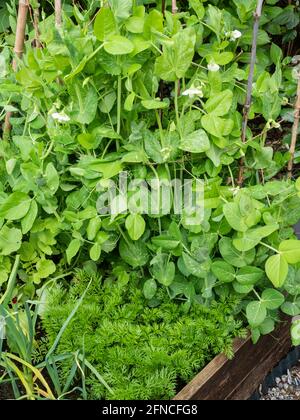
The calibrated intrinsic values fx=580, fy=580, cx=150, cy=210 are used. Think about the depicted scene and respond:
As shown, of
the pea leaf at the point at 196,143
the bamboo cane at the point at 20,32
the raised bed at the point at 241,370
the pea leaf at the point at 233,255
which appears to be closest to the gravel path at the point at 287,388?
the raised bed at the point at 241,370

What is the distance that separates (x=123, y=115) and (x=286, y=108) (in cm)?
74

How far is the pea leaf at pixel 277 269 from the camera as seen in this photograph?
1.37 metres

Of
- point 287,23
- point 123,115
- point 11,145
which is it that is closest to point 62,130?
point 123,115

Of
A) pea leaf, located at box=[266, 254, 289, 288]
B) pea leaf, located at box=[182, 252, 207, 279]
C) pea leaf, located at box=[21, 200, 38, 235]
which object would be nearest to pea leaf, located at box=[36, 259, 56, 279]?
pea leaf, located at box=[21, 200, 38, 235]

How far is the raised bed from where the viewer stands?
4.91 feet

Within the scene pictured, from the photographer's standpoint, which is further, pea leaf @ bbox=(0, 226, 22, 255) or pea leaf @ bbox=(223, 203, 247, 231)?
pea leaf @ bbox=(0, 226, 22, 255)

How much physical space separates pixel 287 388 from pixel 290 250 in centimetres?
73

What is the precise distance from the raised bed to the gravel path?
0.08 m

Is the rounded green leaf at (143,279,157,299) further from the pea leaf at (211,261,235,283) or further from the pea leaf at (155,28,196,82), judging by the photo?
the pea leaf at (155,28,196,82)

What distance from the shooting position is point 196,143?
142 centimetres

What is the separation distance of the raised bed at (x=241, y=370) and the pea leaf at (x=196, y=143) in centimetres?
56

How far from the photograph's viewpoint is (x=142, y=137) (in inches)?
58.3

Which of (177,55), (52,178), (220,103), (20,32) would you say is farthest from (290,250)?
(20,32)

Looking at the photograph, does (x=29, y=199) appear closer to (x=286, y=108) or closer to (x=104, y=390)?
(x=104, y=390)
